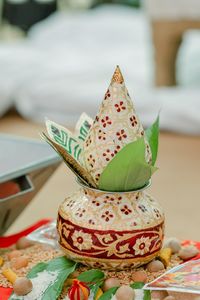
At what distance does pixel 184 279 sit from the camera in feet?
2.91

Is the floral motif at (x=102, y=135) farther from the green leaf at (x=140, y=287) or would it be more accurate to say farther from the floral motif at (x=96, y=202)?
the green leaf at (x=140, y=287)

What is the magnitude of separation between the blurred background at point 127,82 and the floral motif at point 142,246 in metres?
0.50

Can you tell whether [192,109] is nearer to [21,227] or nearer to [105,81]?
[105,81]

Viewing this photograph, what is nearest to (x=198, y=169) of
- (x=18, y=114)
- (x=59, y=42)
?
(x=18, y=114)

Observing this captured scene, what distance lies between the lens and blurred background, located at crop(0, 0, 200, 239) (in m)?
1.73

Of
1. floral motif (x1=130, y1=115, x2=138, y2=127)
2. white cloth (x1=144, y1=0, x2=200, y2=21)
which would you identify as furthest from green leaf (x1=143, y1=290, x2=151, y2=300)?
white cloth (x1=144, y1=0, x2=200, y2=21)

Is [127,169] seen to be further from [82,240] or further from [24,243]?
[24,243]

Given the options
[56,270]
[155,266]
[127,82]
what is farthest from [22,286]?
[127,82]

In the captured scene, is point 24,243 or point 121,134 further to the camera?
point 24,243

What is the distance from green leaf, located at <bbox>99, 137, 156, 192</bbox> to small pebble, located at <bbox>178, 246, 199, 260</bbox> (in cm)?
14

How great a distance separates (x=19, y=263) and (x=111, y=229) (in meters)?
0.15

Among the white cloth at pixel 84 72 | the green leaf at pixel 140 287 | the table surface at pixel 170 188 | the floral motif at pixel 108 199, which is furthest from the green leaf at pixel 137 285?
the white cloth at pixel 84 72

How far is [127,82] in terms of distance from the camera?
2.46m

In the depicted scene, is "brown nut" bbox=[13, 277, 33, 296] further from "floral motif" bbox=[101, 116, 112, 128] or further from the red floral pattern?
"floral motif" bbox=[101, 116, 112, 128]
